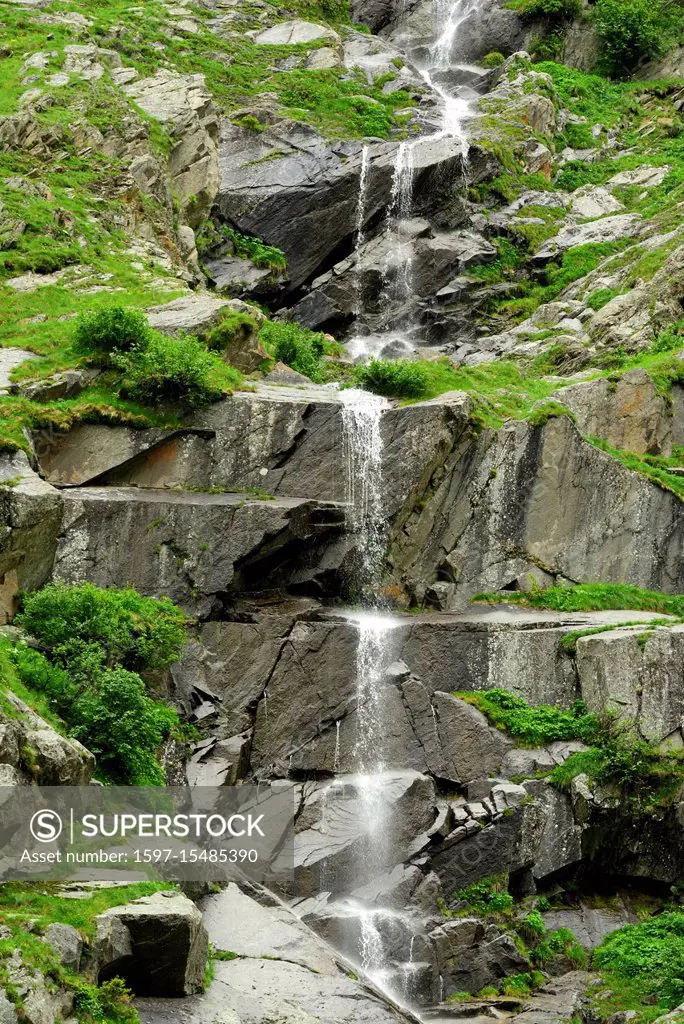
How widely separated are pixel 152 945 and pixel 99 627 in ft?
22.0

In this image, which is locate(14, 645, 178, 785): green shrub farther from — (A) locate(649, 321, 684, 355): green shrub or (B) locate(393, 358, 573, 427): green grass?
(A) locate(649, 321, 684, 355): green shrub

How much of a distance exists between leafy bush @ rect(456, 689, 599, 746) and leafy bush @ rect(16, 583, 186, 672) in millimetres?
5817

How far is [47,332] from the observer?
2553cm

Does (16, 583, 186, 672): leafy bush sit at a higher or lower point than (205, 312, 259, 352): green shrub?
lower

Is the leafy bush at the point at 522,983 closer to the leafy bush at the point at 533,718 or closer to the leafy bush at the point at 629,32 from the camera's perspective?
the leafy bush at the point at 533,718

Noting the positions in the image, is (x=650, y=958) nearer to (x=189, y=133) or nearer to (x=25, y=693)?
(x=25, y=693)

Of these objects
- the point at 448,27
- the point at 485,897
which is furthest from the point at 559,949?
the point at 448,27

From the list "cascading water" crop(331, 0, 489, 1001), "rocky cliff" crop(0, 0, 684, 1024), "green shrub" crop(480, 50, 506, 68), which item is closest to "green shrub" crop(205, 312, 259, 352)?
"rocky cliff" crop(0, 0, 684, 1024)

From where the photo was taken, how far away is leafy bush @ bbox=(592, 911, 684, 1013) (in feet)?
53.1

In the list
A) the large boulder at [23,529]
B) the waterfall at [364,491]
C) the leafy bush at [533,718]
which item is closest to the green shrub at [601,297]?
the waterfall at [364,491]

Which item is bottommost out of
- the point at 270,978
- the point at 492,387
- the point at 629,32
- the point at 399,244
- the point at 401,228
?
the point at 270,978

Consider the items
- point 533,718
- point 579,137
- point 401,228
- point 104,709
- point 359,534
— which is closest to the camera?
point 104,709

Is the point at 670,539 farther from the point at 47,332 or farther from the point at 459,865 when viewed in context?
the point at 47,332

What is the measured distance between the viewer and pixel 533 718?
20484mm
